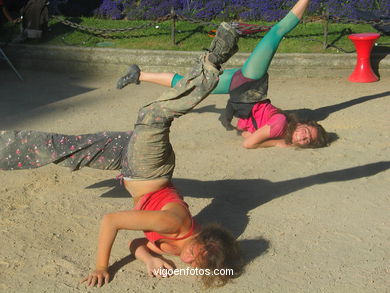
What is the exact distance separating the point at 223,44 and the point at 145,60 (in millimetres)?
4661

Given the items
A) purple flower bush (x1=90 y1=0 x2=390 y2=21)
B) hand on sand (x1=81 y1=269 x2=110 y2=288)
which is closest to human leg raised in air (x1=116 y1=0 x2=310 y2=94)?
hand on sand (x1=81 y1=269 x2=110 y2=288)

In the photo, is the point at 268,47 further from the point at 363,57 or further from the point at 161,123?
the point at 363,57

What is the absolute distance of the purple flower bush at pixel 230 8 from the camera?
28.3ft

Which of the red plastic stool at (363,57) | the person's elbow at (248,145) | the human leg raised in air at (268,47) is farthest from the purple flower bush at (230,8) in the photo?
the person's elbow at (248,145)

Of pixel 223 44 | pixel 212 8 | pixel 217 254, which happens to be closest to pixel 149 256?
pixel 217 254

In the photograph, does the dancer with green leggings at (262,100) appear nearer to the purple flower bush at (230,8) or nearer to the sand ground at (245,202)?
the sand ground at (245,202)

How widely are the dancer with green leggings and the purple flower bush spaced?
3524mm

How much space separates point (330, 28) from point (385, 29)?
75cm

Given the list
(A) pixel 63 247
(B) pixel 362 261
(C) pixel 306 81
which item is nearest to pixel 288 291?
(B) pixel 362 261

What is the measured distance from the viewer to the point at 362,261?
12.1 ft

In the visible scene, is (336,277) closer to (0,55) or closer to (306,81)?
(306,81)

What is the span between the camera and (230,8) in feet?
29.8

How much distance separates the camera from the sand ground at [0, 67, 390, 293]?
11.8ft

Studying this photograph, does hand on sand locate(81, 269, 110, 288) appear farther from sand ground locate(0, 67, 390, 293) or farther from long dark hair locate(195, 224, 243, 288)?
long dark hair locate(195, 224, 243, 288)
